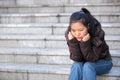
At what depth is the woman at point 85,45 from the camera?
9.30 ft

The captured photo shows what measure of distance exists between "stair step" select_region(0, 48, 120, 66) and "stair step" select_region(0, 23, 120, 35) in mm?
553

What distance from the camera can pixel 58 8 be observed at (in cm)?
505

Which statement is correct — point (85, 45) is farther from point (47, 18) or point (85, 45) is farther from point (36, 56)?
point (47, 18)

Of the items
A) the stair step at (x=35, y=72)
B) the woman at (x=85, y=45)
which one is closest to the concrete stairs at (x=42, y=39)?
the stair step at (x=35, y=72)

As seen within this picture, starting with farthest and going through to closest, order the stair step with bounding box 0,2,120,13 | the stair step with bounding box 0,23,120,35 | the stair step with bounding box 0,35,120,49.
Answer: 1. the stair step with bounding box 0,2,120,13
2. the stair step with bounding box 0,23,120,35
3. the stair step with bounding box 0,35,120,49

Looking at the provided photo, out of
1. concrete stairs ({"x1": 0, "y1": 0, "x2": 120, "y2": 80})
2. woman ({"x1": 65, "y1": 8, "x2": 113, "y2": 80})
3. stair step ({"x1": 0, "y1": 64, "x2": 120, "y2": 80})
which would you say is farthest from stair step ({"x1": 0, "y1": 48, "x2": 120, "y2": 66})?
woman ({"x1": 65, "y1": 8, "x2": 113, "y2": 80})

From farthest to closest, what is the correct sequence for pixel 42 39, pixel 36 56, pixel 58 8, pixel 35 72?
pixel 58 8 < pixel 42 39 < pixel 36 56 < pixel 35 72

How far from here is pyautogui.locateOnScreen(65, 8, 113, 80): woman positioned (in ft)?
9.30

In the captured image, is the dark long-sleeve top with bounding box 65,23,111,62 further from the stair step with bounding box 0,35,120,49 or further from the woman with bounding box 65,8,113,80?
the stair step with bounding box 0,35,120,49

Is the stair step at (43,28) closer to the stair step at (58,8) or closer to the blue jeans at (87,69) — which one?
the stair step at (58,8)

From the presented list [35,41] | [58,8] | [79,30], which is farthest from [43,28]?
[79,30]

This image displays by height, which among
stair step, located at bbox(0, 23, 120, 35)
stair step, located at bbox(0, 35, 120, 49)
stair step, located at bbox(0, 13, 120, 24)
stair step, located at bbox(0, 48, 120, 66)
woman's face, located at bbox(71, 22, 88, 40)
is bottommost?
stair step, located at bbox(0, 48, 120, 66)

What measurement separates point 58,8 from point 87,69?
238 cm

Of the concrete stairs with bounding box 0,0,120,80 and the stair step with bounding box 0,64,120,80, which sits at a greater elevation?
the concrete stairs with bounding box 0,0,120,80
